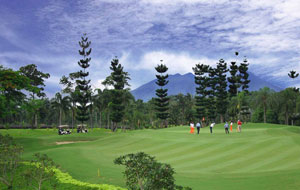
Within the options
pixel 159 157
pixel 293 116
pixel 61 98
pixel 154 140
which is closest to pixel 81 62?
pixel 61 98

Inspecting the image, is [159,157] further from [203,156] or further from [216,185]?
[216,185]

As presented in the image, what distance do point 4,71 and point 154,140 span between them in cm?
2115

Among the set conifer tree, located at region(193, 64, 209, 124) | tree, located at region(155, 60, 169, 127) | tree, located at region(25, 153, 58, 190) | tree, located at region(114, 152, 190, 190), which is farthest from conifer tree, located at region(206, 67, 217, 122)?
tree, located at region(114, 152, 190, 190)

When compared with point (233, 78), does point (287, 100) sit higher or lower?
lower

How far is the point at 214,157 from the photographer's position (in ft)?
70.1

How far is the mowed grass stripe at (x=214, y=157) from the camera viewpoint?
19.1m

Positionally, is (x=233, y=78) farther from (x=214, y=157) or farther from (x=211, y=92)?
(x=214, y=157)

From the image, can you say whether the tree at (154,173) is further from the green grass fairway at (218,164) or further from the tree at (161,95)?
the tree at (161,95)

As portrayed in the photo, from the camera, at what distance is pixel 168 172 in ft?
26.5

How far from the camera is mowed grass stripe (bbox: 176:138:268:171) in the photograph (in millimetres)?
19064

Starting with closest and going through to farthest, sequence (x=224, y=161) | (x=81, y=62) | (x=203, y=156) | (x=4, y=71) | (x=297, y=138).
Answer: (x=224, y=161)
(x=203, y=156)
(x=297, y=138)
(x=4, y=71)
(x=81, y=62)

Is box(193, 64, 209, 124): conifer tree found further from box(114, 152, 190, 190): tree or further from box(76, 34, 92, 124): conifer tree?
box(114, 152, 190, 190): tree

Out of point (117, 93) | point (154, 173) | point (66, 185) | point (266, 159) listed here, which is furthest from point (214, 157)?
point (117, 93)

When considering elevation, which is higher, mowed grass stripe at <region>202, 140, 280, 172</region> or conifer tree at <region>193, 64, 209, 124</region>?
conifer tree at <region>193, 64, 209, 124</region>
